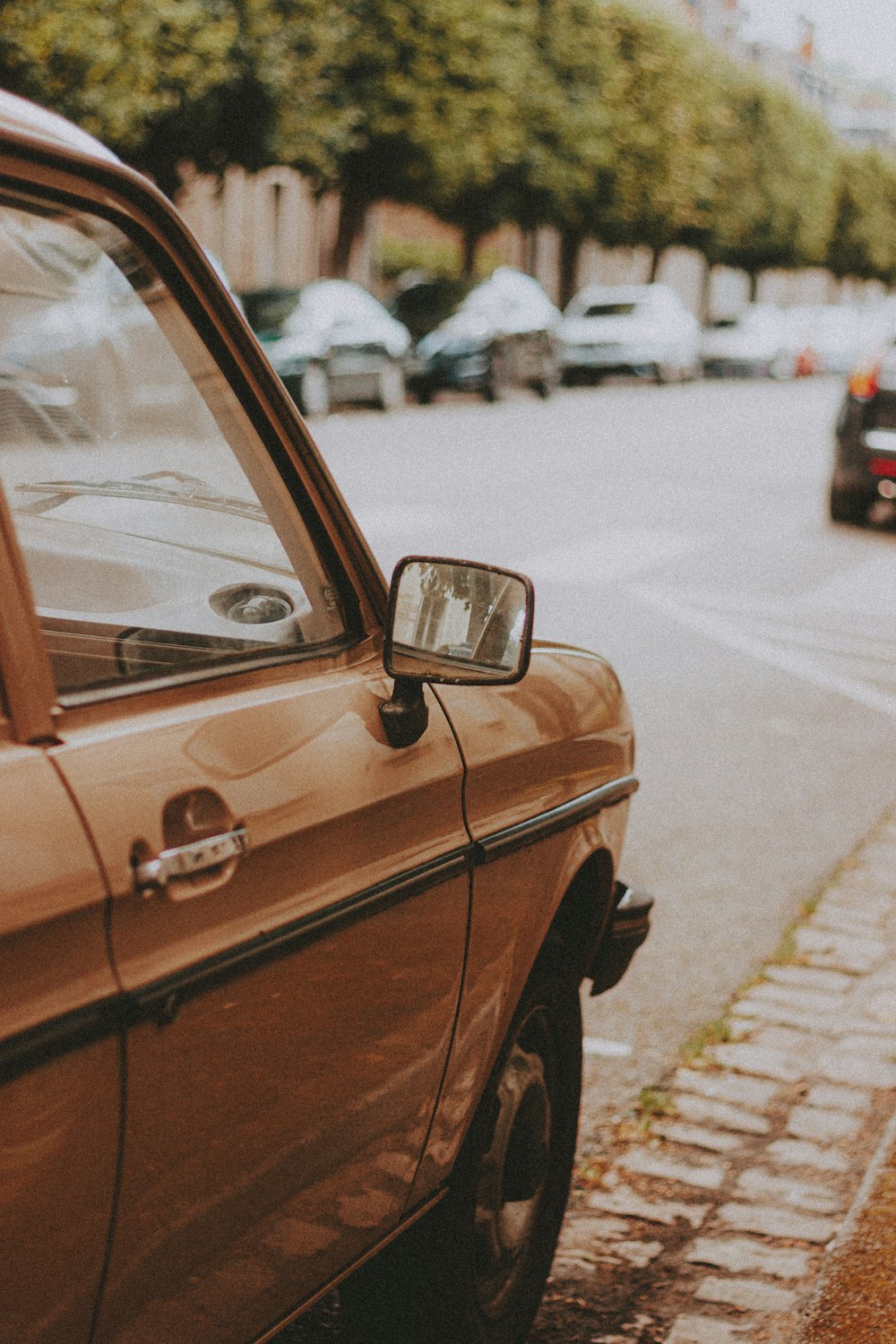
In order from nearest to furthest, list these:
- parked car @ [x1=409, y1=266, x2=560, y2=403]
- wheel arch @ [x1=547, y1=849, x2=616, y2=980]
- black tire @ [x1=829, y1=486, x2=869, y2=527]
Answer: wheel arch @ [x1=547, y1=849, x2=616, y2=980] < black tire @ [x1=829, y1=486, x2=869, y2=527] < parked car @ [x1=409, y1=266, x2=560, y2=403]

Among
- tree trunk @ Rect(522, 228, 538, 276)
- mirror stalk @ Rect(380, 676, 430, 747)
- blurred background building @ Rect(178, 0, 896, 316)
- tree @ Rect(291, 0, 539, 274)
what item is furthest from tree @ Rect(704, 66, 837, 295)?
mirror stalk @ Rect(380, 676, 430, 747)

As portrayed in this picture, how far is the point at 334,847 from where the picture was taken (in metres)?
2.14

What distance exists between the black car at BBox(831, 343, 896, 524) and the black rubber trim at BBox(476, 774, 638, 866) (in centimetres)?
1087

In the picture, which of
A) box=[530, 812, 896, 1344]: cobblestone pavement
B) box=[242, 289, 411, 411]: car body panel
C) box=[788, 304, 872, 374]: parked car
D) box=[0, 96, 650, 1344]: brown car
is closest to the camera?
box=[0, 96, 650, 1344]: brown car

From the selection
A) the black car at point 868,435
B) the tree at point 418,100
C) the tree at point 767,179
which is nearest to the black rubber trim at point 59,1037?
the black car at point 868,435

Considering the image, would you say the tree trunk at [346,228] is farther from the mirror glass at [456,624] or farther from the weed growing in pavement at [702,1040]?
the mirror glass at [456,624]

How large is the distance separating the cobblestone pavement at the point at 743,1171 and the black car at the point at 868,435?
30.0 ft

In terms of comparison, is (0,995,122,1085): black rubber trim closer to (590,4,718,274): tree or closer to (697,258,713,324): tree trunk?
(590,4,718,274): tree

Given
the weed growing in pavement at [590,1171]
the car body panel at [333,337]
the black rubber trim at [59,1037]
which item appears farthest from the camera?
the car body panel at [333,337]

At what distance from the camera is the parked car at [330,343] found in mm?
22234

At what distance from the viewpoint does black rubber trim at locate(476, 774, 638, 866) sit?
2562mm

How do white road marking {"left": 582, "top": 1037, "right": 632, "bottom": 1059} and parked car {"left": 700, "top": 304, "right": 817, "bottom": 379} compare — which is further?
parked car {"left": 700, "top": 304, "right": 817, "bottom": 379}

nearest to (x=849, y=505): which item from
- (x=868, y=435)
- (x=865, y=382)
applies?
(x=868, y=435)

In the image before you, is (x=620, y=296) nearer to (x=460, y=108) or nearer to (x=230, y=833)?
(x=460, y=108)
